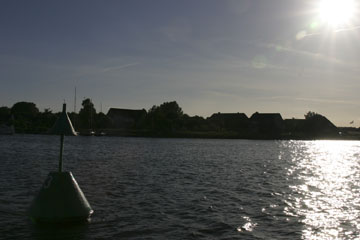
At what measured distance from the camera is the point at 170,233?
12586 mm

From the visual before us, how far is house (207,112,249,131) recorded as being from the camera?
605 feet

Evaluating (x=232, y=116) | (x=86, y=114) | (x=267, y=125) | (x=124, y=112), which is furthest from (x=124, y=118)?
(x=267, y=125)

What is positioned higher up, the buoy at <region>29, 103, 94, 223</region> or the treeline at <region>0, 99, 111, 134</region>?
the treeline at <region>0, 99, 111, 134</region>

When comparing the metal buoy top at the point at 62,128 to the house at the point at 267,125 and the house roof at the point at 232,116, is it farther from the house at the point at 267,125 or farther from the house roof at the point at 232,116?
the house roof at the point at 232,116

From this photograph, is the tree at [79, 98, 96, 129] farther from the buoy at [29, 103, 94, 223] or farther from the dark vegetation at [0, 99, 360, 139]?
the buoy at [29, 103, 94, 223]

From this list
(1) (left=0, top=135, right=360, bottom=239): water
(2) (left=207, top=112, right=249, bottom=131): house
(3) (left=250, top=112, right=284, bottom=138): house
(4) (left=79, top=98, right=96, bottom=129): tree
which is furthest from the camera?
(2) (left=207, top=112, right=249, bottom=131): house

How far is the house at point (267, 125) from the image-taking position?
17662cm

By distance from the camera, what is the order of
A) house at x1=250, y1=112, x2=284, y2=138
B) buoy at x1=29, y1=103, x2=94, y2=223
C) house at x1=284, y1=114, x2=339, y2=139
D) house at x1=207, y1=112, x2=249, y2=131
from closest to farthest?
buoy at x1=29, y1=103, x2=94, y2=223, house at x1=250, y1=112, x2=284, y2=138, house at x1=284, y1=114, x2=339, y2=139, house at x1=207, y1=112, x2=249, y2=131

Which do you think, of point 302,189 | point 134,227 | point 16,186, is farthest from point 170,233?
point 302,189

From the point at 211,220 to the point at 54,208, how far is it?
19.3 feet

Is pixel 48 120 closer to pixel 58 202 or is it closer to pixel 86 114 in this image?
pixel 86 114

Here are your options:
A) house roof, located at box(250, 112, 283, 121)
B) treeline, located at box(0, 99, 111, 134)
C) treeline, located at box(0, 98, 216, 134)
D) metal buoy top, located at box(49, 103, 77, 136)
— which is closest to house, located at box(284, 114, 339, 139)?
house roof, located at box(250, 112, 283, 121)

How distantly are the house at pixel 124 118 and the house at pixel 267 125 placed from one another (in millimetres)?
53403

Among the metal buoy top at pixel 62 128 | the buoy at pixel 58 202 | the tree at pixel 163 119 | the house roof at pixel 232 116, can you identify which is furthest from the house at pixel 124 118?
the buoy at pixel 58 202
